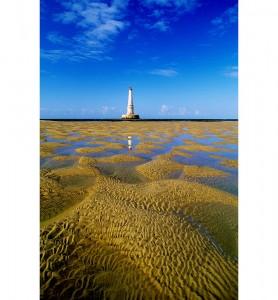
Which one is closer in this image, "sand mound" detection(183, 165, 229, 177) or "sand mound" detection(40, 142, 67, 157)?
"sand mound" detection(183, 165, 229, 177)

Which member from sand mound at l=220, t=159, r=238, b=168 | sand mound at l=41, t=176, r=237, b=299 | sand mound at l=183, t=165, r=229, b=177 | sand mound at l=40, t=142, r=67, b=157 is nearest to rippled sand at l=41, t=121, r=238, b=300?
sand mound at l=41, t=176, r=237, b=299

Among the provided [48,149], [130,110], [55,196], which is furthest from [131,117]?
[55,196]

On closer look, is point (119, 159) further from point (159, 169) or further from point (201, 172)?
point (201, 172)

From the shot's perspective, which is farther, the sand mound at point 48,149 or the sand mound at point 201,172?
the sand mound at point 48,149

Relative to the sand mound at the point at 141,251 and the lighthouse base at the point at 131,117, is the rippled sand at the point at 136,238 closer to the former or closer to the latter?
the sand mound at the point at 141,251

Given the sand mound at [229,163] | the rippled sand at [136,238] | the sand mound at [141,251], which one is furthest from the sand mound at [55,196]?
the sand mound at [229,163]

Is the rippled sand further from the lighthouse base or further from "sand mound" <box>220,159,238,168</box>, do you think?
the lighthouse base
